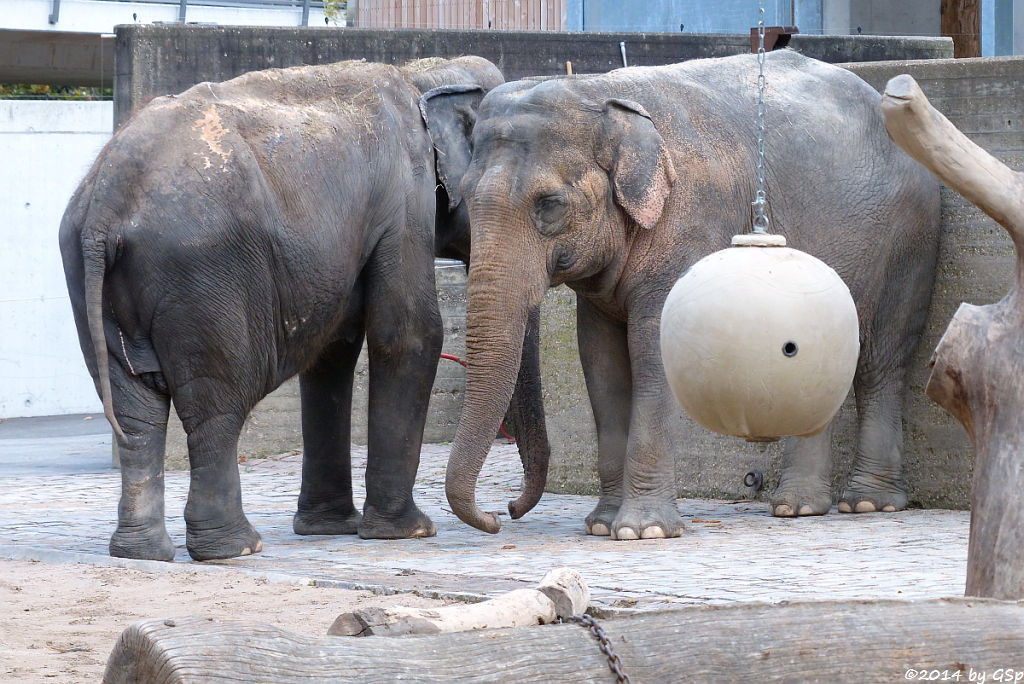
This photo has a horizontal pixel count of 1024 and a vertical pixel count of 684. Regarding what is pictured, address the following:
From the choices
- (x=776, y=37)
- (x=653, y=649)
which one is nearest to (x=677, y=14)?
(x=776, y=37)

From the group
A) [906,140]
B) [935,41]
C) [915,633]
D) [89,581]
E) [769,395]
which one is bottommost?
[89,581]

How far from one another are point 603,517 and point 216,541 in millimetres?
1991

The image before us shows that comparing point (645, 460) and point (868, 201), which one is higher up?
point (868, 201)

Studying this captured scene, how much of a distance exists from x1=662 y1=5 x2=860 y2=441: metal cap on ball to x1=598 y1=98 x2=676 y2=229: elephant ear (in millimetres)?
2715

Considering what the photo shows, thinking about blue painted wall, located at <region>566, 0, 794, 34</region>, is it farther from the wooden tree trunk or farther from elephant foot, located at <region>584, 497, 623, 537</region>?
the wooden tree trunk

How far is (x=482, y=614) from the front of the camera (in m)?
4.30

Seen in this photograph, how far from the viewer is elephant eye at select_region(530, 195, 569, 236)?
308 inches

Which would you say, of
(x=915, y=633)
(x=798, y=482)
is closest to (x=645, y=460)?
(x=798, y=482)

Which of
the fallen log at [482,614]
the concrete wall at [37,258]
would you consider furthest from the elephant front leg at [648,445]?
the concrete wall at [37,258]

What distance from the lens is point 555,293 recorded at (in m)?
10.7

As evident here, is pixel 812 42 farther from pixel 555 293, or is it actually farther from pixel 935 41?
pixel 555 293

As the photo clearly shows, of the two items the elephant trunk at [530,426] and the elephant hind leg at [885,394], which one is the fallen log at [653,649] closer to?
the elephant trunk at [530,426]

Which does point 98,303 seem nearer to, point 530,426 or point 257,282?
point 257,282

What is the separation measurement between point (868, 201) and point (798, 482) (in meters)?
1.60
